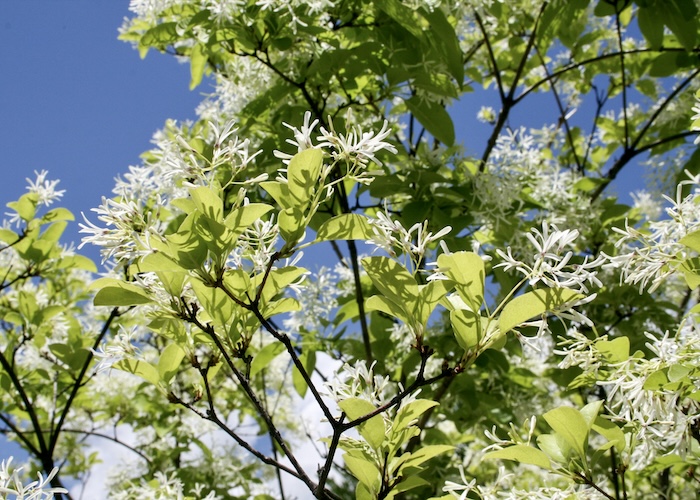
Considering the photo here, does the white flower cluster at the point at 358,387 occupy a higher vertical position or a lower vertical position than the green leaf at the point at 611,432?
higher

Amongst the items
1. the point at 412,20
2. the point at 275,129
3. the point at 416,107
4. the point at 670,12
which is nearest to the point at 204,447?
the point at 275,129

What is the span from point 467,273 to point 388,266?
0.29 ft

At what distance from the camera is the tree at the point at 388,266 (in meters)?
0.73

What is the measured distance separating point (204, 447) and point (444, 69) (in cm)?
179

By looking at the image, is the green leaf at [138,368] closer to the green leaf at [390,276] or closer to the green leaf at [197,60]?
the green leaf at [390,276]

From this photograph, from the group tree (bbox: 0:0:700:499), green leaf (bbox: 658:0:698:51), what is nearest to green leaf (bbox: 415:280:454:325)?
tree (bbox: 0:0:700:499)

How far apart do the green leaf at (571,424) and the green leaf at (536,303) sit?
0.19m

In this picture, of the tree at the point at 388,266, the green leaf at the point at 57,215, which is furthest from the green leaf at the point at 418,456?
the green leaf at the point at 57,215

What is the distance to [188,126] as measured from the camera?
2.34 meters

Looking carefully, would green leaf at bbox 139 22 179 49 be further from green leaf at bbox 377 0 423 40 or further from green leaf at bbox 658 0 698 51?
green leaf at bbox 658 0 698 51

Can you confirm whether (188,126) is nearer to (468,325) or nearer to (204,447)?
(204,447)

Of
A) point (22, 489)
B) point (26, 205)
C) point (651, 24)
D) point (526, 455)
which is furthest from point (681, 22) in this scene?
point (26, 205)

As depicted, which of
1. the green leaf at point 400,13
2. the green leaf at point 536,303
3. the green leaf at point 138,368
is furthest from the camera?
the green leaf at point 400,13

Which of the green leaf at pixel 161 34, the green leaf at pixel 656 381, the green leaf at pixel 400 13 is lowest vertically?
the green leaf at pixel 656 381
